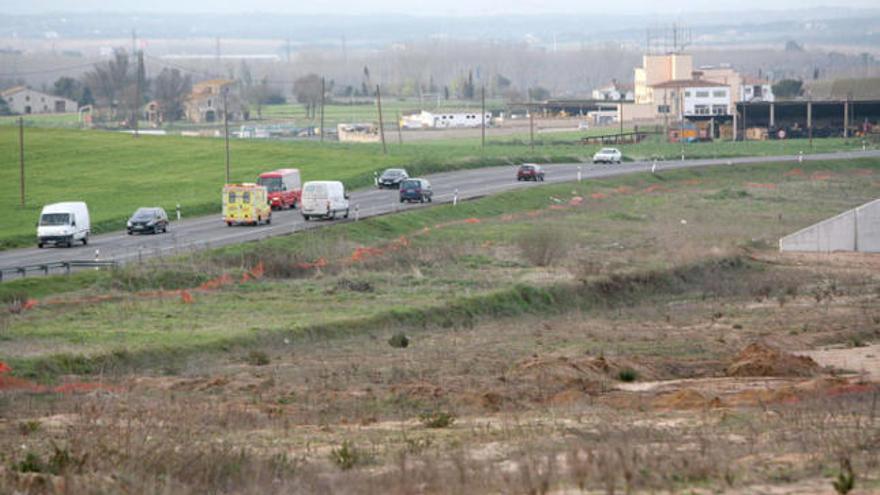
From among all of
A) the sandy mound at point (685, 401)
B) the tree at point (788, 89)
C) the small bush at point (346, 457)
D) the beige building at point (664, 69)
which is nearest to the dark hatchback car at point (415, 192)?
the sandy mound at point (685, 401)

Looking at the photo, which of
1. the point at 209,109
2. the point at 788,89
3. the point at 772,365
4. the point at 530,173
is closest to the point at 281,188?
the point at 530,173

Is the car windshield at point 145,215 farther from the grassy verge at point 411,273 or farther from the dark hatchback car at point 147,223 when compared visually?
the grassy verge at point 411,273

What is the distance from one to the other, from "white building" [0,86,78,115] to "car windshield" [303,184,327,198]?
429 feet

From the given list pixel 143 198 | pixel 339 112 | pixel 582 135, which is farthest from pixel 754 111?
pixel 143 198

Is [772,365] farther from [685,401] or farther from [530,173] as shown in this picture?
[530,173]

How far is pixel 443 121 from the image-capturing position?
171000mm

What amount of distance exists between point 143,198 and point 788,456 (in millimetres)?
59379

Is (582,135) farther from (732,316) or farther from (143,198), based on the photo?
(732,316)

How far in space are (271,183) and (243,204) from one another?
808cm

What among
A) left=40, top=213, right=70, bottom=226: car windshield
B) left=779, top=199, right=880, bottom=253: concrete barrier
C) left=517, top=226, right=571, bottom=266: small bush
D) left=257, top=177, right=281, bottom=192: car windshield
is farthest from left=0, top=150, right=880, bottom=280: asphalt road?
left=779, top=199, right=880, bottom=253: concrete barrier

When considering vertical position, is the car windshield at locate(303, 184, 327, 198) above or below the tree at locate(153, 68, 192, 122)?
below

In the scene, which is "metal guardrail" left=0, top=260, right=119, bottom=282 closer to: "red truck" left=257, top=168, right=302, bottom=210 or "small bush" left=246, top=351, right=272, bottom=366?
"small bush" left=246, top=351, right=272, bottom=366

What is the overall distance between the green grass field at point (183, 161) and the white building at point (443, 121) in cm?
3781

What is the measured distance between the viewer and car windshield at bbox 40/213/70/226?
57.1m
